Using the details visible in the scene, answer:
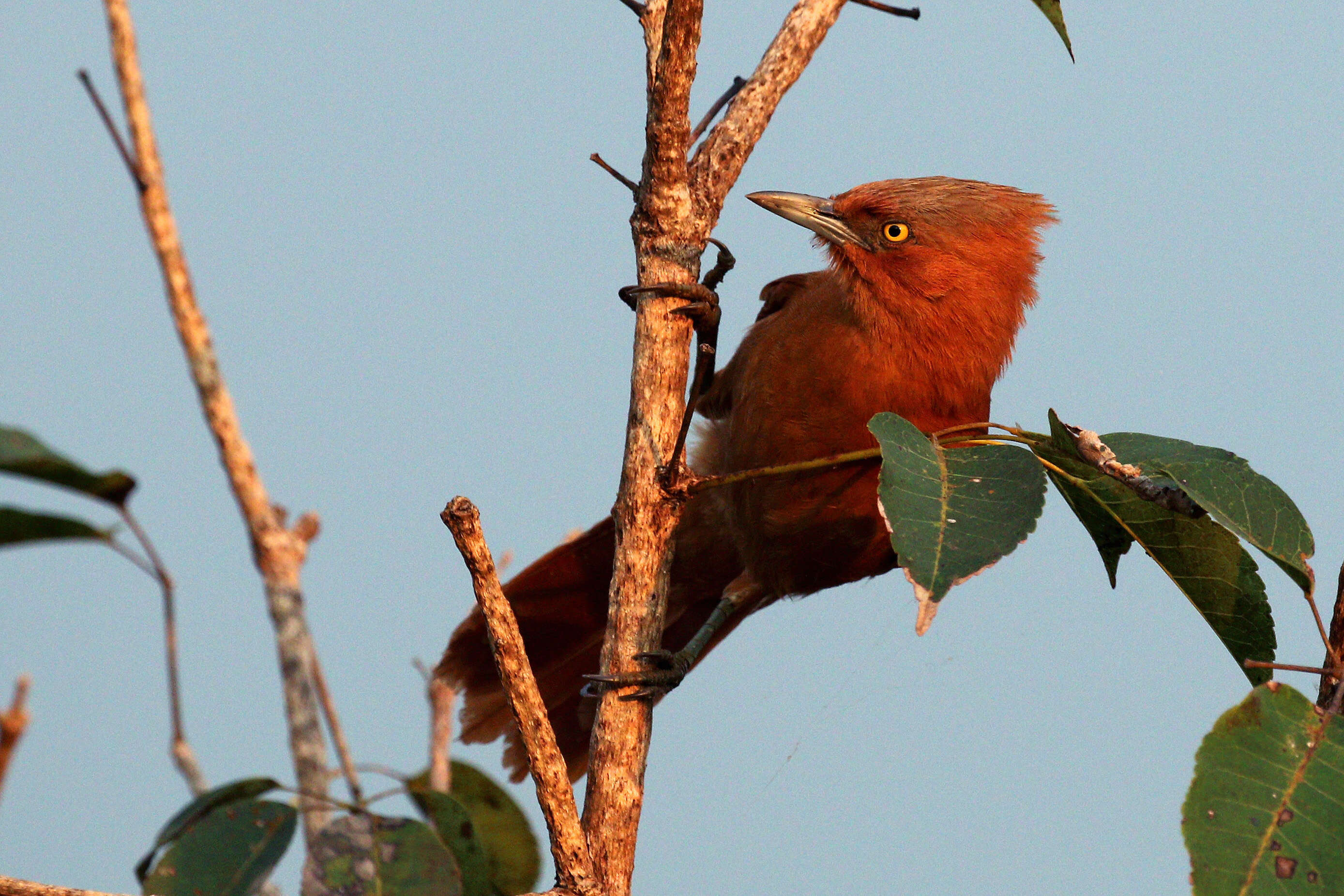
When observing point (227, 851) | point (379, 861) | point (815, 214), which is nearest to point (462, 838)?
point (379, 861)

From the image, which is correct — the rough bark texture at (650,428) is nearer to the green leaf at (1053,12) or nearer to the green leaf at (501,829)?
the green leaf at (1053,12)

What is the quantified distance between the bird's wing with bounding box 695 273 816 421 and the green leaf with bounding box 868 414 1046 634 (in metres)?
1.73

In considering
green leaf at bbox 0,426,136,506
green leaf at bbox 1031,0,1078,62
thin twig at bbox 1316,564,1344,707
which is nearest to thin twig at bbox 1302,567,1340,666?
thin twig at bbox 1316,564,1344,707

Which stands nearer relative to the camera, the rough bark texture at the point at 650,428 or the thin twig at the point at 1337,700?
the thin twig at the point at 1337,700

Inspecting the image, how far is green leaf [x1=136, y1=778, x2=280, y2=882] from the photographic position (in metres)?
2.43

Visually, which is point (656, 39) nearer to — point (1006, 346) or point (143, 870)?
point (1006, 346)

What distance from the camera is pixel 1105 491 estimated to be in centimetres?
201

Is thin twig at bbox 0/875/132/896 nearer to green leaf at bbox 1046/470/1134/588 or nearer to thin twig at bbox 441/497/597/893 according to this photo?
thin twig at bbox 441/497/597/893

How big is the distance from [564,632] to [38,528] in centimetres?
201

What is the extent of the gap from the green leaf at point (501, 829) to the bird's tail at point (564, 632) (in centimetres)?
52

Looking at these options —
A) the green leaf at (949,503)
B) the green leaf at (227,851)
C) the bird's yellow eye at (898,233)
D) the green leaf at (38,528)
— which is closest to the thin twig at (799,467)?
the green leaf at (949,503)

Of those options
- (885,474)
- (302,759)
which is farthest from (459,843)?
(885,474)

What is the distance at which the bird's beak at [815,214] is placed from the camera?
3412mm

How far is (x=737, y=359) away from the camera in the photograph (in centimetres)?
364
